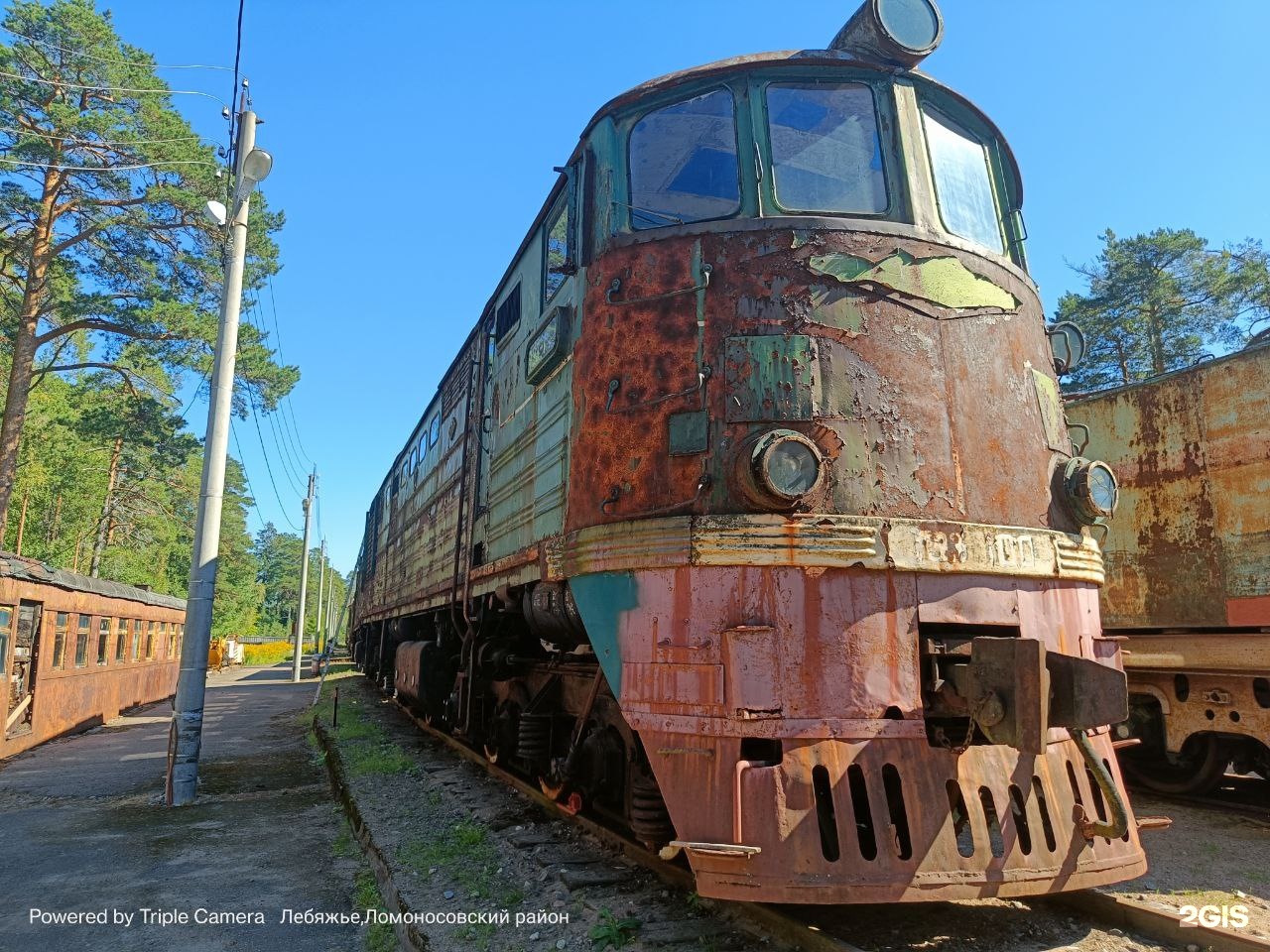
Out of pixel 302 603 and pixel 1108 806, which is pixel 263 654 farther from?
pixel 1108 806

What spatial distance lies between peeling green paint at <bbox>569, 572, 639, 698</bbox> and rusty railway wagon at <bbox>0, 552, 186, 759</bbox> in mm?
8920

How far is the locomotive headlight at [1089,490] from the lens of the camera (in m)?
4.05

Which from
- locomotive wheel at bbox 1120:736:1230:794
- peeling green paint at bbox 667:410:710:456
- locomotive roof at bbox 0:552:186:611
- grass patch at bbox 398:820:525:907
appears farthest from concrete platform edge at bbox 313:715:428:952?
locomotive wheel at bbox 1120:736:1230:794

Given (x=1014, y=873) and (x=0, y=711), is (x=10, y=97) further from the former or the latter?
(x=1014, y=873)

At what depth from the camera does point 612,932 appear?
139 inches

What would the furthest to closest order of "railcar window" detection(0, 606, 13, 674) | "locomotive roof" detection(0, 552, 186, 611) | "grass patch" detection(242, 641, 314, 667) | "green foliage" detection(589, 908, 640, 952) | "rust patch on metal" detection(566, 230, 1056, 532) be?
"grass patch" detection(242, 641, 314, 667), "locomotive roof" detection(0, 552, 186, 611), "railcar window" detection(0, 606, 13, 674), "rust patch on metal" detection(566, 230, 1056, 532), "green foliage" detection(589, 908, 640, 952)

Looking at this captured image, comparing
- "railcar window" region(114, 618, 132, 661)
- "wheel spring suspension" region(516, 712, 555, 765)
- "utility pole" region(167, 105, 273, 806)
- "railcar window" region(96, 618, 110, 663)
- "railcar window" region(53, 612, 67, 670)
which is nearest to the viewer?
"wheel spring suspension" region(516, 712, 555, 765)

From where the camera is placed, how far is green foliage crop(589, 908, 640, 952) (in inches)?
138

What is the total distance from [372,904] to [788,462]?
3.36 meters

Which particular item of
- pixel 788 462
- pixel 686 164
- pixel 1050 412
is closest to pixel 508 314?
pixel 686 164

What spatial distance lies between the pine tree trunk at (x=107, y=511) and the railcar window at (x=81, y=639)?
67.3 ft

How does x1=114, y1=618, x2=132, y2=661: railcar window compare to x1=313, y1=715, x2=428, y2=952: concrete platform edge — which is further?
x1=114, y1=618, x2=132, y2=661: railcar window

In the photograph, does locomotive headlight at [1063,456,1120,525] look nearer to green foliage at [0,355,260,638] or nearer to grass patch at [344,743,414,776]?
grass patch at [344,743,414,776]

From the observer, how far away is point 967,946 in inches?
133
